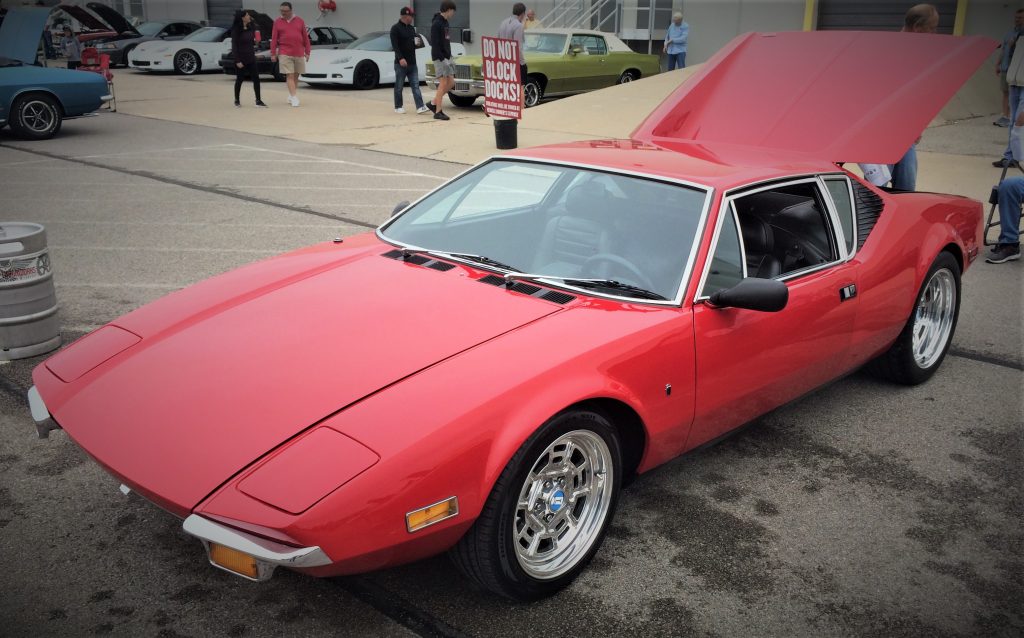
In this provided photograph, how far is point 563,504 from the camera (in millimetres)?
2955

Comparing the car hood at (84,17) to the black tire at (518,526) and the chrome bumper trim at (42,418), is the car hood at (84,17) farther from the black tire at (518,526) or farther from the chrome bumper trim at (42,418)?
the black tire at (518,526)

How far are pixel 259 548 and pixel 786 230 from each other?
2.86 meters

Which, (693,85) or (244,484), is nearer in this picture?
(244,484)

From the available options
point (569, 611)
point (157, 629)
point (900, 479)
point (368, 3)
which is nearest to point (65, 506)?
point (157, 629)

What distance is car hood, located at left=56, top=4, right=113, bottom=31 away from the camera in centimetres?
1992

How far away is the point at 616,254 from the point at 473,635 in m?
1.57

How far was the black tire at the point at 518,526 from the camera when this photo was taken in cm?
262

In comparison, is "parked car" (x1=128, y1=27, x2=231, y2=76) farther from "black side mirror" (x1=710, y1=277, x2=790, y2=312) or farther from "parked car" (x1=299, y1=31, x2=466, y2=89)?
"black side mirror" (x1=710, y1=277, x2=790, y2=312)

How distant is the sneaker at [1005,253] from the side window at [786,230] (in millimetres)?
4068

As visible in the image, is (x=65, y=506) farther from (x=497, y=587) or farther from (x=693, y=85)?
(x=693, y=85)

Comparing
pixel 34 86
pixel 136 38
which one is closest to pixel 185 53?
pixel 136 38

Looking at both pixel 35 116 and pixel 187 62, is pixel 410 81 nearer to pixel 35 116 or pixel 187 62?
pixel 35 116

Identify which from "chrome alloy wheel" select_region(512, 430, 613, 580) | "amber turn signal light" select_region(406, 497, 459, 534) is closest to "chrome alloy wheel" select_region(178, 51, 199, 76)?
"chrome alloy wheel" select_region(512, 430, 613, 580)

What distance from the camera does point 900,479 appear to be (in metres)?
3.77
